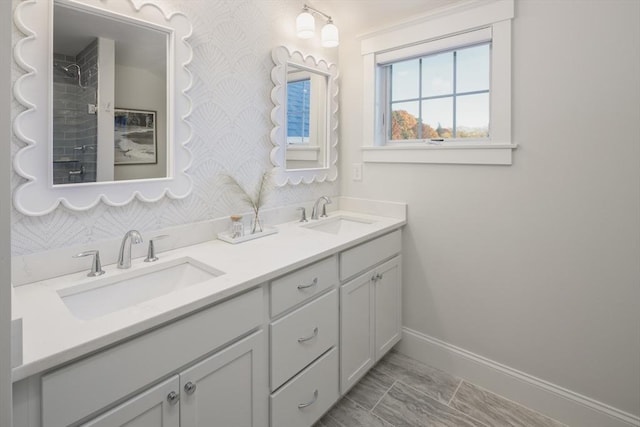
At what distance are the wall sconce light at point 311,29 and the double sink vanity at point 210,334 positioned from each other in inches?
42.3

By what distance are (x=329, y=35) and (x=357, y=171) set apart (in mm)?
846

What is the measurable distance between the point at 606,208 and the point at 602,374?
759 millimetres

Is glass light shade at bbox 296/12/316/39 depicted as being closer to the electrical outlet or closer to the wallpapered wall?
the wallpapered wall

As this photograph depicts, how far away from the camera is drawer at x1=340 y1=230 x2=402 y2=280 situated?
1746mm

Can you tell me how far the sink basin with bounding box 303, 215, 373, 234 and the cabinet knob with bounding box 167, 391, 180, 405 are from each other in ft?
4.21

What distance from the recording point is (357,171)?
2.47 m

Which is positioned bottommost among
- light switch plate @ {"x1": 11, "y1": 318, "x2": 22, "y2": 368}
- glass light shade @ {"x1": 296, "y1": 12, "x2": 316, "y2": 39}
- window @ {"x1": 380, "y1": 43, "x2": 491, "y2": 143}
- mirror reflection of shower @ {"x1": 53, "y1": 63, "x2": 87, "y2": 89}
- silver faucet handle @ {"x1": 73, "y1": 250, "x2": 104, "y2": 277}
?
light switch plate @ {"x1": 11, "y1": 318, "x2": 22, "y2": 368}

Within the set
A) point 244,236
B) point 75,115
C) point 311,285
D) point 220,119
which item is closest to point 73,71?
point 75,115

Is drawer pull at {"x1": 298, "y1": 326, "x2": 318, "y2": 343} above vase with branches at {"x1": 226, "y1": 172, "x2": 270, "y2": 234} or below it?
below

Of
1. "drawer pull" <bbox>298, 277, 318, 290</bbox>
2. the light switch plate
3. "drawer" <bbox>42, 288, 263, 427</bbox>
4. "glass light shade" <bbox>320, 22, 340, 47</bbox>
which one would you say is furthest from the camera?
"glass light shade" <bbox>320, 22, 340, 47</bbox>

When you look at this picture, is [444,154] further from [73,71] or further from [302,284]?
[73,71]

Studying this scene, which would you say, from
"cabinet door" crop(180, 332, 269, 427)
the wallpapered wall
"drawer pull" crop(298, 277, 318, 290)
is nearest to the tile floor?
"cabinet door" crop(180, 332, 269, 427)

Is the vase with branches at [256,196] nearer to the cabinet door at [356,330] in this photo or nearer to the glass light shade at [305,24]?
the cabinet door at [356,330]


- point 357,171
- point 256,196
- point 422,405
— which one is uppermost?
point 357,171
